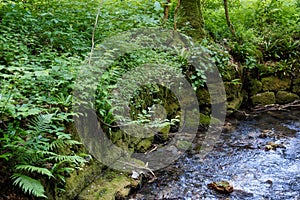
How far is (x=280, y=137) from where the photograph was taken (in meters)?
5.05

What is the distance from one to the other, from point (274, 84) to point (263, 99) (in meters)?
0.59

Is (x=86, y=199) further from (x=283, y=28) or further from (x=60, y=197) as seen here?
(x=283, y=28)

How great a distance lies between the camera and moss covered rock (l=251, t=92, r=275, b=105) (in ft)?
23.3

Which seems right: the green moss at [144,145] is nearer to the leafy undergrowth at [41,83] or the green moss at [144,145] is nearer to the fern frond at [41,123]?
the leafy undergrowth at [41,83]

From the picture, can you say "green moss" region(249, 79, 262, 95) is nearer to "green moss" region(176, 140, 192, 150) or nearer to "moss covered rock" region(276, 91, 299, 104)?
"moss covered rock" region(276, 91, 299, 104)

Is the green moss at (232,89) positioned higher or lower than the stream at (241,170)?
higher

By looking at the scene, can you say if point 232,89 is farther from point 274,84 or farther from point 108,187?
point 108,187

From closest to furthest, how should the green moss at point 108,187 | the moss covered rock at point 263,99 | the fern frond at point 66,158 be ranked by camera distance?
the fern frond at point 66,158
the green moss at point 108,187
the moss covered rock at point 263,99

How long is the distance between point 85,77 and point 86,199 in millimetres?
1377

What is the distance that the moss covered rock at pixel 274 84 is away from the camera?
725 centimetres

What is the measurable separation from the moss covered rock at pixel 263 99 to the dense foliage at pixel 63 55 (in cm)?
75

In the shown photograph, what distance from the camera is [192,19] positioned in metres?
6.75

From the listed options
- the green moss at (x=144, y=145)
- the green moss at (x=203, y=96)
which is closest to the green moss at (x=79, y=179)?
the green moss at (x=144, y=145)

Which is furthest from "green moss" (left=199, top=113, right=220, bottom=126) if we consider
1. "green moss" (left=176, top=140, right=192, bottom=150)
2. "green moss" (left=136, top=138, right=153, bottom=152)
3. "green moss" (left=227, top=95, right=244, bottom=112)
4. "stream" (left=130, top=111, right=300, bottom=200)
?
"green moss" (left=136, top=138, right=153, bottom=152)
